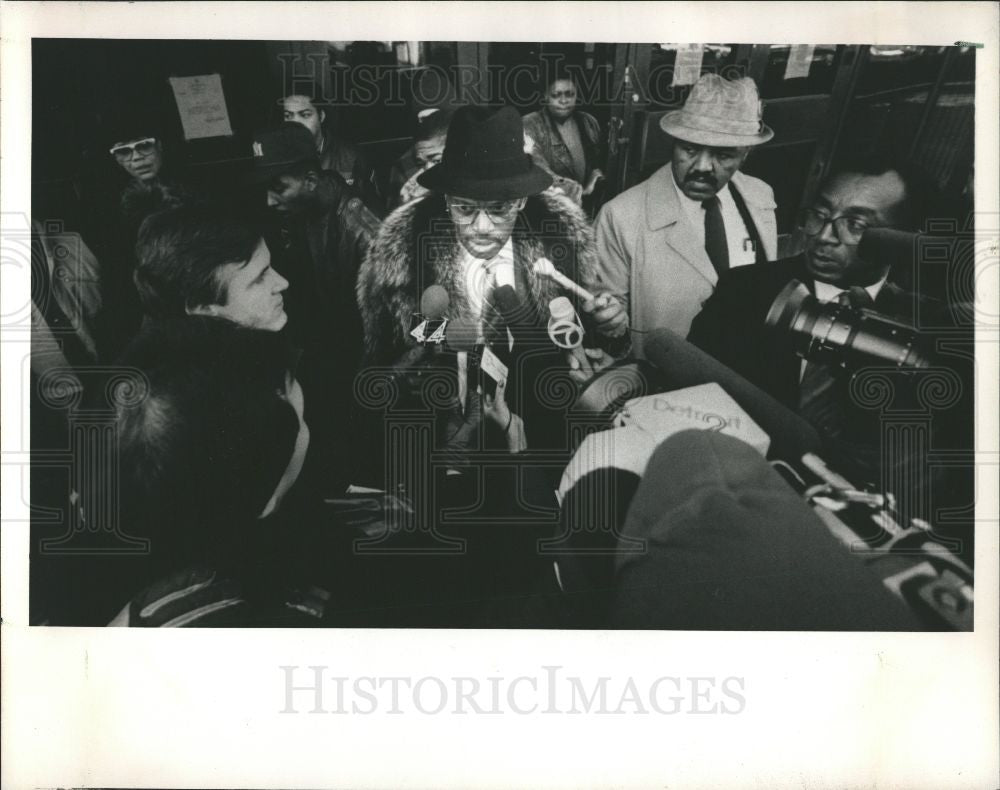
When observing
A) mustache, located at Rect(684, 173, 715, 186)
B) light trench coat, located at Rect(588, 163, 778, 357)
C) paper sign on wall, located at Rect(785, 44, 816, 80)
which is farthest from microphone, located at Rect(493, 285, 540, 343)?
paper sign on wall, located at Rect(785, 44, 816, 80)

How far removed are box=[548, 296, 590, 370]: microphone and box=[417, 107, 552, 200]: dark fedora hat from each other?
430mm

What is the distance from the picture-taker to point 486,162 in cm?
379

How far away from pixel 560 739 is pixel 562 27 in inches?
102

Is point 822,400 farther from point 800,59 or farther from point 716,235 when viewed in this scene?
point 800,59

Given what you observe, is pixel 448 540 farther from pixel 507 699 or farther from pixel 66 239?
pixel 66 239

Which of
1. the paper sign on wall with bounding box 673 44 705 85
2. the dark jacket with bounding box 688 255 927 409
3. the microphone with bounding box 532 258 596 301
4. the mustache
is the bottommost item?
the dark jacket with bounding box 688 255 927 409

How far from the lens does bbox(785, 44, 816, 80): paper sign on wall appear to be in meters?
3.73

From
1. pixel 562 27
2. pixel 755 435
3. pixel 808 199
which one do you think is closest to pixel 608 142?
pixel 562 27

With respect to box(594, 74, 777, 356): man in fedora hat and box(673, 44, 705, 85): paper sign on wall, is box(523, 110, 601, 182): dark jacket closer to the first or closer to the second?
box(594, 74, 777, 356): man in fedora hat

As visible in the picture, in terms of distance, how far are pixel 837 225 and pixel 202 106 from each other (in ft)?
7.83

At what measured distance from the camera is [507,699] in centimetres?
374

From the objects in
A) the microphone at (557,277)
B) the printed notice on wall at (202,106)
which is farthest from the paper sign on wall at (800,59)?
the printed notice on wall at (202,106)

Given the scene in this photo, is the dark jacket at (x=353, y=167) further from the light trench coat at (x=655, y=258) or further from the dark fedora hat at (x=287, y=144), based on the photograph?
the light trench coat at (x=655, y=258)

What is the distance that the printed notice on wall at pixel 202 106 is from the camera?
3725 mm
